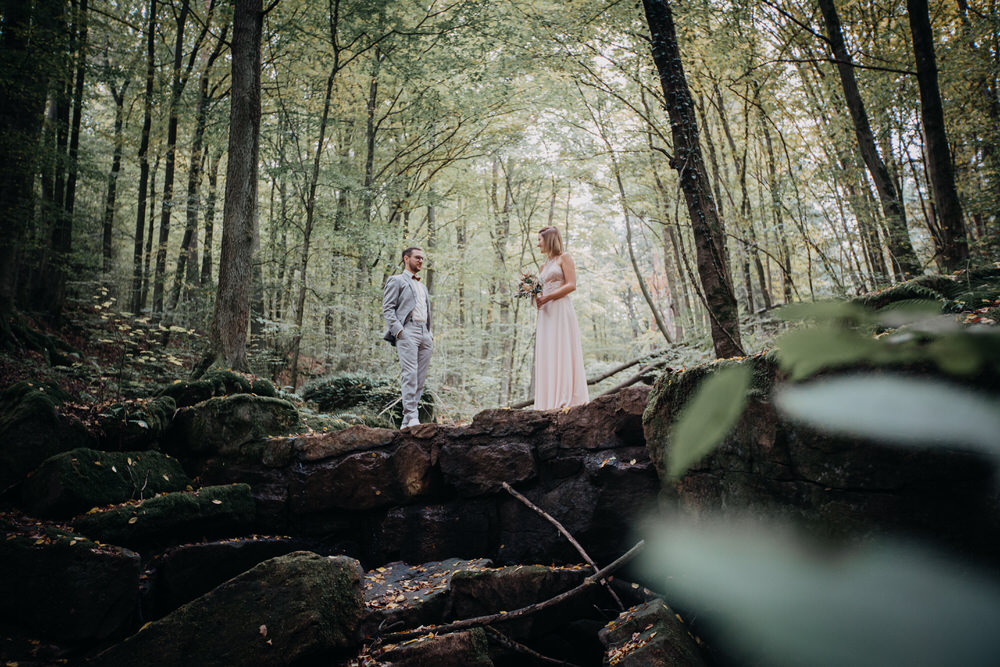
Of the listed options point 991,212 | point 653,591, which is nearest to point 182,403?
point 653,591

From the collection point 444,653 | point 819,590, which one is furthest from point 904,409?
point 444,653

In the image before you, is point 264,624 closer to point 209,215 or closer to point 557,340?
point 557,340

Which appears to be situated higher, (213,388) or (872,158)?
(872,158)

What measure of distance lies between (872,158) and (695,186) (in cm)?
304

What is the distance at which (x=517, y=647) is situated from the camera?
144 inches

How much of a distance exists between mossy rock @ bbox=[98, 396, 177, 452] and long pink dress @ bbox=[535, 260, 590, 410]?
427 cm

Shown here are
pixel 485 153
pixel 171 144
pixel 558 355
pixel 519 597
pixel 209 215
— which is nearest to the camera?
pixel 519 597

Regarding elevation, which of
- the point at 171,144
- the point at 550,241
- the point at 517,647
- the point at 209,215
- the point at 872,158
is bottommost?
the point at 517,647

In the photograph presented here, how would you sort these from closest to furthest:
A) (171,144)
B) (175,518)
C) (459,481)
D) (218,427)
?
(175,518) < (459,481) < (218,427) < (171,144)

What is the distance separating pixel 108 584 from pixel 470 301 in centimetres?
1605

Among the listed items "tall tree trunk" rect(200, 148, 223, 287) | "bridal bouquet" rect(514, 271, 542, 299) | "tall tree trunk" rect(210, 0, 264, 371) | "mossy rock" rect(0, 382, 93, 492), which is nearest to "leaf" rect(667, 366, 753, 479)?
"bridal bouquet" rect(514, 271, 542, 299)

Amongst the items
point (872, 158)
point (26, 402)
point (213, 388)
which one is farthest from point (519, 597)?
point (872, 158)

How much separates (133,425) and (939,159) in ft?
26.5

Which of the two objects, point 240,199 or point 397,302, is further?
point 240,199
